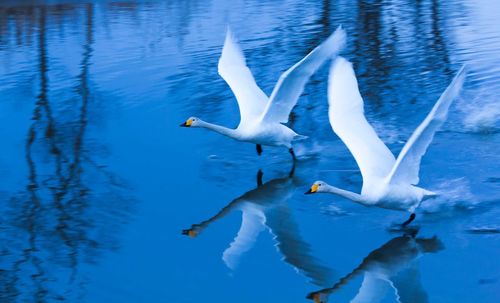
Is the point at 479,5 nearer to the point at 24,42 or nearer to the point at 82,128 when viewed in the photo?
the point at 24,42

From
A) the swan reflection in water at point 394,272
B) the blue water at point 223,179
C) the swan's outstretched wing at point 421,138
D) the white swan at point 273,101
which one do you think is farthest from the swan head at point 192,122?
the swan reflection in water at point 394,272

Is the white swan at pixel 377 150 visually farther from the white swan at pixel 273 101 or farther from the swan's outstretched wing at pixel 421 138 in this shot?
the white swan at pixel 273 101

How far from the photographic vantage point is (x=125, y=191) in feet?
32.2

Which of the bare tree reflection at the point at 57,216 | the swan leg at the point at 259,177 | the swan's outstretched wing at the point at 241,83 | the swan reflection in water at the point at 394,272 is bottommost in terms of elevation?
the bare tree reflection at the point at 57,216

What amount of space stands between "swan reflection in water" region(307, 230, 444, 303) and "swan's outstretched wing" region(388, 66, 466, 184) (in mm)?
512

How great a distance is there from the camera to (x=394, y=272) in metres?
7.45

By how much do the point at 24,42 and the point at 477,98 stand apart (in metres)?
10.4

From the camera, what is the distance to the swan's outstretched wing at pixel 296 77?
9.55 m

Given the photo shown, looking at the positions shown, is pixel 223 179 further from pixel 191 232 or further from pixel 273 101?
pixel 191 232

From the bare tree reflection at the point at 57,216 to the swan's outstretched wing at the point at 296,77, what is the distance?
1826mm

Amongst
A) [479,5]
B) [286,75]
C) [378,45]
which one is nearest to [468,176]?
[286,75]

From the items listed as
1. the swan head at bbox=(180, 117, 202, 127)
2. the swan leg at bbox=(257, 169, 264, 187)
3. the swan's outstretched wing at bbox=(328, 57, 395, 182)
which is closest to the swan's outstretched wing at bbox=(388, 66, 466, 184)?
the swan's outstretched wing at bbox=(328, 57, 395, 182)

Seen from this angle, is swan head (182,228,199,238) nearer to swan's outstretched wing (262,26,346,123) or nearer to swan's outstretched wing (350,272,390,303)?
swan's outstretched wing (350,272,390,303)

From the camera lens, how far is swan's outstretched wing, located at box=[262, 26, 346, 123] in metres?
9.55
